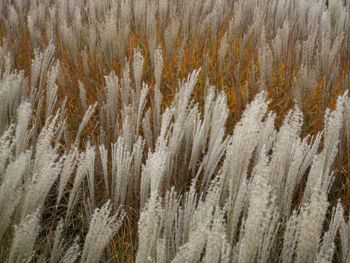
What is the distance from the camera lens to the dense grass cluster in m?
1.03

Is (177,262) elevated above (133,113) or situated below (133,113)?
below

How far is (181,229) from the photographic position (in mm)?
1185

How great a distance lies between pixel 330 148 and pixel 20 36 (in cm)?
205

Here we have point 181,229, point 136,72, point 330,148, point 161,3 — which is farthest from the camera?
point 161,3

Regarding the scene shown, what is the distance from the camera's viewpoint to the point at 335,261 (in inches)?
58.2

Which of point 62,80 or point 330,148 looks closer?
point 330,148

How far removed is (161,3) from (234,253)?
8.12ft

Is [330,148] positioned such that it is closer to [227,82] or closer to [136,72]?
[136,72]

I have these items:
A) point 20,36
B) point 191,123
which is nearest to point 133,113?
point 191,123

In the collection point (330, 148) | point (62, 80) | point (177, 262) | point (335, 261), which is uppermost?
point (62, 80)

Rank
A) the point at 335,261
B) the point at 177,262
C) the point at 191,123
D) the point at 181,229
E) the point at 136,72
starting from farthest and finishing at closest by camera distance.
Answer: the point at 136,72
the point at 191,123
the point at 335,261
the point at 181,229
the point at 177,262

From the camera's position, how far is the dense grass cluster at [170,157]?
1.03 m

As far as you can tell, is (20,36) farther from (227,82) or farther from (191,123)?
(191,123)

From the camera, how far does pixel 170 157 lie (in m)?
1.49
